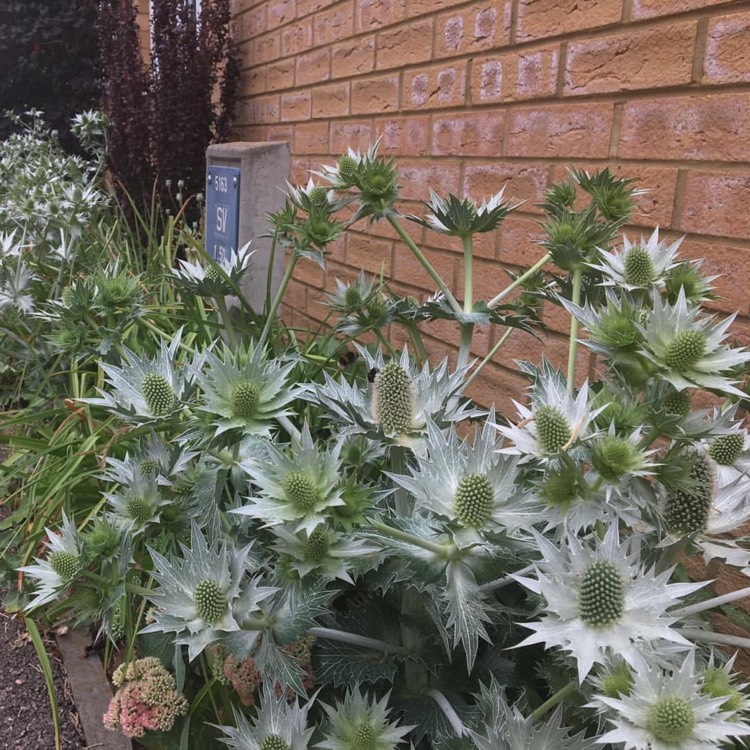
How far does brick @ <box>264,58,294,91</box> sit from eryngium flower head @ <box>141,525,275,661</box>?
Result: 2986 millimetres

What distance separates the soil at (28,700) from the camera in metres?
1.70

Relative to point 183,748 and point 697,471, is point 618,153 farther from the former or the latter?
point 183,748

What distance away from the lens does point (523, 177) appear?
6.73 ft

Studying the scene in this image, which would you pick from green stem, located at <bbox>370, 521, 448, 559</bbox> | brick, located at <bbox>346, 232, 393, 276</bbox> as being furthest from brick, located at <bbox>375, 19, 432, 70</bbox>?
green stem, located at <bbox>370, 521, 448, 559</bbox>

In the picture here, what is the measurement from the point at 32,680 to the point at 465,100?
226 centimetres

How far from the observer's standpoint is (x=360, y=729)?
104 cm

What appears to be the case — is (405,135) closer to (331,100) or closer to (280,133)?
(331,100)

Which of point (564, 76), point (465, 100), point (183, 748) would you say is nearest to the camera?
point (183, 748)

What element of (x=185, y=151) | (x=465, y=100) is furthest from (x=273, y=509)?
(x=185, y=151)

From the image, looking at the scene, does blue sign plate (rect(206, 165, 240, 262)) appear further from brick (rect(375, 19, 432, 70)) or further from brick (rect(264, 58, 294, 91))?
brick (rect(375, 19, 432, 70))

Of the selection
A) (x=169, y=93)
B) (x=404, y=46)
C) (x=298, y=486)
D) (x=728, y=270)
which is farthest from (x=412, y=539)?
(x=169, y=93)

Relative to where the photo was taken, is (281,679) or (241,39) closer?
(281,679)

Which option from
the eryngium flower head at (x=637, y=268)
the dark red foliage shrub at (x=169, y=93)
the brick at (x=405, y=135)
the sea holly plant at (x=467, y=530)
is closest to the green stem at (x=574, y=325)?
the sea holly plant at (x=467, y=530)

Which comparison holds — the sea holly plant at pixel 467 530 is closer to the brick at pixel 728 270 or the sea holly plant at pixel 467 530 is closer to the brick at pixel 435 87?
the brick at pixel 728 270
